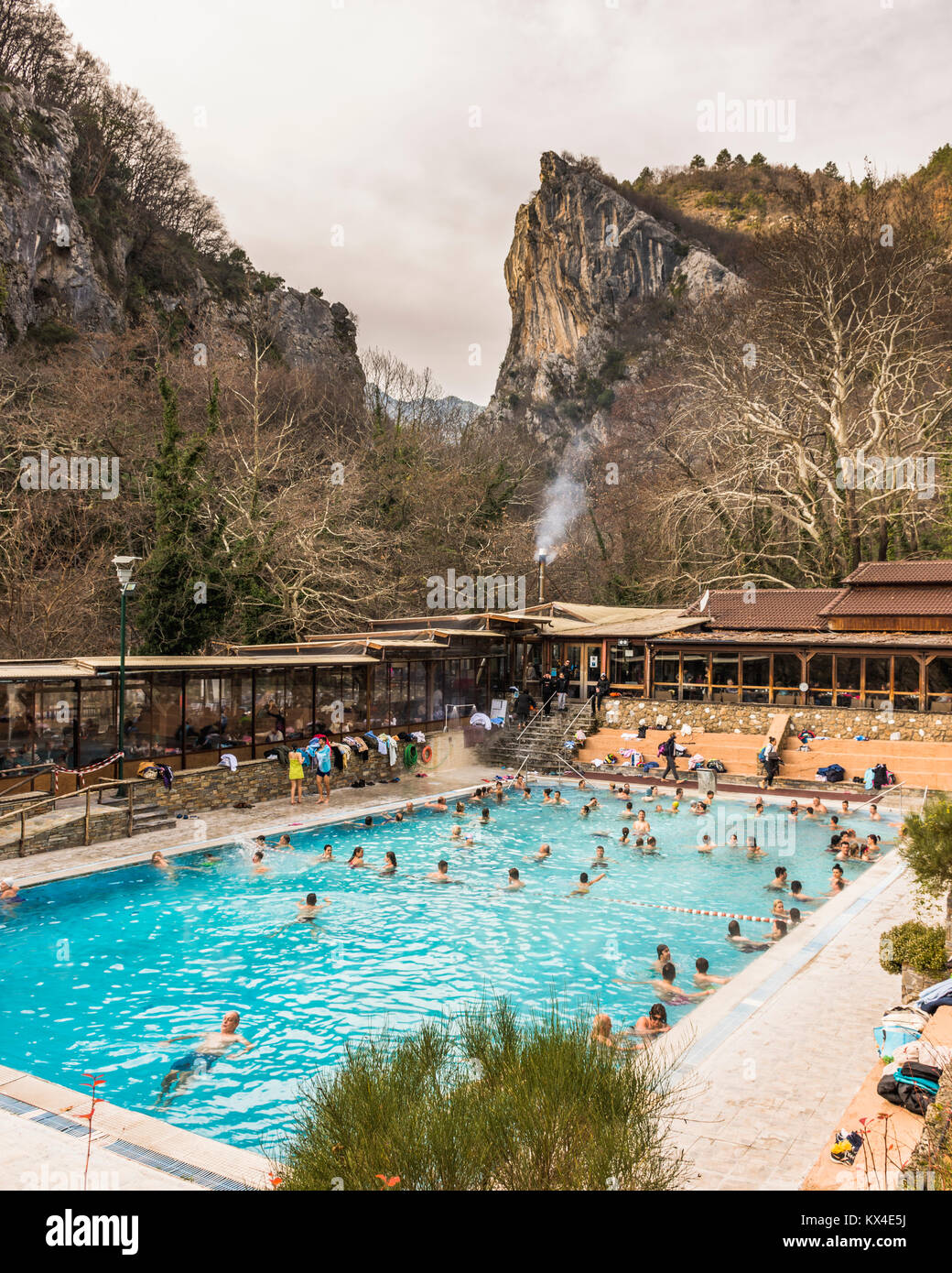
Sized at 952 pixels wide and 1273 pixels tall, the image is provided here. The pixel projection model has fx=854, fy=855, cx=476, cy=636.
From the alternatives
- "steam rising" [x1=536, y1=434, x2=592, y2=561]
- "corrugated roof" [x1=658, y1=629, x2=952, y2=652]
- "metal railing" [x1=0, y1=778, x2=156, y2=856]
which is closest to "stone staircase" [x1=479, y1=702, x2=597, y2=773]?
"corrugated roof" [x1=658, y1=629, x2=952, y2=652]

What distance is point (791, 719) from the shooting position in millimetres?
26266

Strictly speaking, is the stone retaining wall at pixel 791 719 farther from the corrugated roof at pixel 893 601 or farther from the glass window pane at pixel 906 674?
the corrugated roof at pixel 893 601

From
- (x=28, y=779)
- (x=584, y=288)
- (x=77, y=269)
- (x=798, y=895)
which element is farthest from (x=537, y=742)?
(x=584, y=288)

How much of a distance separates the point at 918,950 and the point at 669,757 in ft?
54.2

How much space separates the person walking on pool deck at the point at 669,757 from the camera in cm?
2498

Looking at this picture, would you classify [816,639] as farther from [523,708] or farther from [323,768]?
[323,768]

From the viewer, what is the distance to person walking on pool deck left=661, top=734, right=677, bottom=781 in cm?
2498

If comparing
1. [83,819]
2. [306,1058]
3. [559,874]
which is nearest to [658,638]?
[559,874]

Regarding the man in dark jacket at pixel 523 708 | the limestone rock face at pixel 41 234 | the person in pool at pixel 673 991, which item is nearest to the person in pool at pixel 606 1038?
the person in pool at pixel 673 991

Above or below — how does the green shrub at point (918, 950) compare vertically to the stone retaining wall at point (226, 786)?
above

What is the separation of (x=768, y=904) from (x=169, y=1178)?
36.2 ft

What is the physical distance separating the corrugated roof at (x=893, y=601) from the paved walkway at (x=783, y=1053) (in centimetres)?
1709
